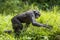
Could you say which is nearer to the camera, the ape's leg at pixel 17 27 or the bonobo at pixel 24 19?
the bonobo at pixel 24 19

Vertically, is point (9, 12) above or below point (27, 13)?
below

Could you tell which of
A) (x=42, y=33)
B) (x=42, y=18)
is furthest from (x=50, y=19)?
(x=42, y=33)

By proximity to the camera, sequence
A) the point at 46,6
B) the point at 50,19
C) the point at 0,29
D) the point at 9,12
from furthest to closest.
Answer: the point at 46,6
the point at 9,12
the point at 50,19
the point at 0,29

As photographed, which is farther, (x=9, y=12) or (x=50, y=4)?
(x=50, y=4)

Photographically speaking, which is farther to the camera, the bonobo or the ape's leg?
the ape's leg

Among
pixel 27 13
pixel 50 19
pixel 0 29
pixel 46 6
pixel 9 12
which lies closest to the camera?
pixel 27 13

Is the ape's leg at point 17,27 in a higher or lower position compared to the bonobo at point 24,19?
lower

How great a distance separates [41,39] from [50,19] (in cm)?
174

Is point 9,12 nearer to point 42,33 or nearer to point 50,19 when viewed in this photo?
point 50,19

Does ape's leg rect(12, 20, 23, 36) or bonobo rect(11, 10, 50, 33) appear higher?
bonobo rect(11, 10, 50, 33)

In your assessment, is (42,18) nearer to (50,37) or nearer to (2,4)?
(50,37)

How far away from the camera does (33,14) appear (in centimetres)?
863

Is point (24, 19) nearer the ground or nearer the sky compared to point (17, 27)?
nearer the sky

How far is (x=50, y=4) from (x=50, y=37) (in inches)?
276
